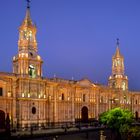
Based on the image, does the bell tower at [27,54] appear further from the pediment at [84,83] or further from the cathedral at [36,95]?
the pediment at [84,83]

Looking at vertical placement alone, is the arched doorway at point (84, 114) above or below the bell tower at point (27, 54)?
below


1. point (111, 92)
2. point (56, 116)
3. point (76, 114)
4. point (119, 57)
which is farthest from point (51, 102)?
point (119, 57)

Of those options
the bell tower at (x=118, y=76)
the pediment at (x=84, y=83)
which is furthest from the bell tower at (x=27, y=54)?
the bell tower at (x=118, y=76)

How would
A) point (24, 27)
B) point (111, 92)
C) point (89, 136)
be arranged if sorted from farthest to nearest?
1. point (111, 92)
2. point (24, 27)
3. point (89, 136)

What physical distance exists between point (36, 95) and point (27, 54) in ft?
26.2

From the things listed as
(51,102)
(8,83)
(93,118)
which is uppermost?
(8,83)

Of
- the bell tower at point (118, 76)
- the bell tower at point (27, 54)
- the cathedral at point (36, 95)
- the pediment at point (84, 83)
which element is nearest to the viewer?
the cathedral at point (36, 95)

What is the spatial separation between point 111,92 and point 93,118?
416 inches

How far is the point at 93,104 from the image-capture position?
74062 millimetres

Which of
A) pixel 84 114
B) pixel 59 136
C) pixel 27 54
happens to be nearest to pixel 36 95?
pixel 27 54

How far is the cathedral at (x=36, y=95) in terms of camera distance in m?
55.2

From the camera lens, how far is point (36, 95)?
58.8 meters

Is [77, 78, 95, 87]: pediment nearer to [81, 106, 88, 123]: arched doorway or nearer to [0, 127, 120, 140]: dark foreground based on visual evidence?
[81, 106, 88, 123]: arched doorway

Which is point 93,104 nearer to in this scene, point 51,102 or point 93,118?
point 93,118
